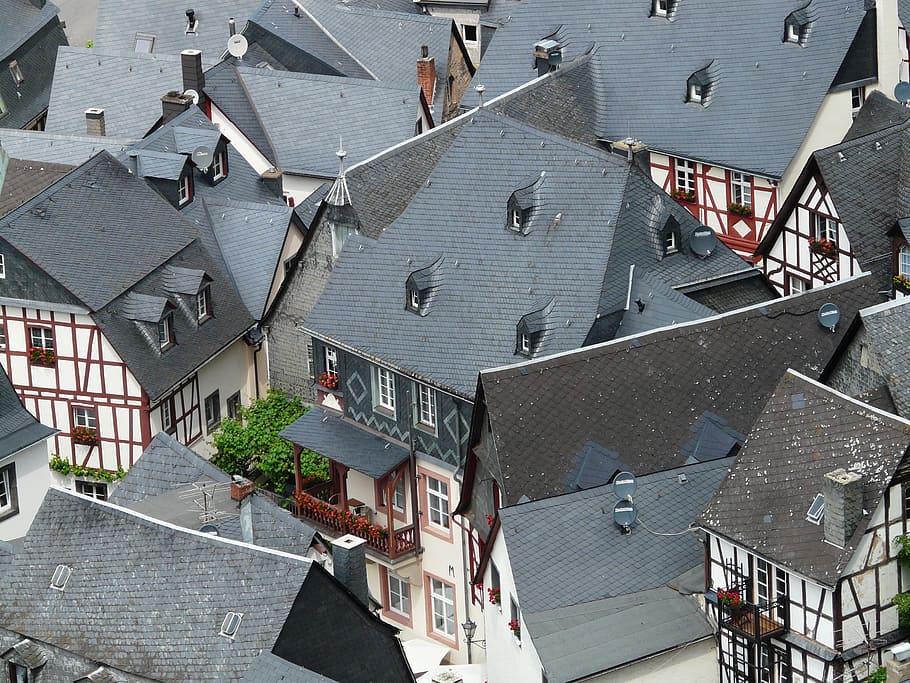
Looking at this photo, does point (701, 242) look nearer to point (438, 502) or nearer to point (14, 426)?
Answer: point (438, 502)

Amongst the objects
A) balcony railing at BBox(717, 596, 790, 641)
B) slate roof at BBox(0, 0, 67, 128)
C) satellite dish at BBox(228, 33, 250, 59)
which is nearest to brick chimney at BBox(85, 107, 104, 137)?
satellite dish at BBox(228, 33, 250, 59)

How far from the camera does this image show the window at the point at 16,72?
108000 mm

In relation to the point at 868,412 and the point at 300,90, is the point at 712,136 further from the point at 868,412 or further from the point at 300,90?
the point at 868,412

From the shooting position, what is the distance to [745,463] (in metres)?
62.9

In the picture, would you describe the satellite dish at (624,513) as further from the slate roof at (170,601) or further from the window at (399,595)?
the window at (399,595)

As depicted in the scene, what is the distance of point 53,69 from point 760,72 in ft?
121

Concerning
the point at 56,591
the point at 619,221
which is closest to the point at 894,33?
the point at 619,221

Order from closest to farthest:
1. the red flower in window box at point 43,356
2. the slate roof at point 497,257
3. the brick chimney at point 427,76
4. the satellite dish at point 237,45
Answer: the slate roof at point 497,257
the red flower in window box at point 43,356
the brick chimney at point 427,76
the satellite dish at point 237,45

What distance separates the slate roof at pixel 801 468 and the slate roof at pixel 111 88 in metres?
40.3

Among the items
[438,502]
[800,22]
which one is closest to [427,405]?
[438,502]

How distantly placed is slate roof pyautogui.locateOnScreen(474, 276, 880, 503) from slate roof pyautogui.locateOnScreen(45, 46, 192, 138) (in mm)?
32757

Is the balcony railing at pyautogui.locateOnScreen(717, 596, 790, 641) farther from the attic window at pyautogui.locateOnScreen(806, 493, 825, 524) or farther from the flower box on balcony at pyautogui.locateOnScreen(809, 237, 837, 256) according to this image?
the flower box on balcony at pyautogui.locateOnScreen(809, 237, 837, 256)

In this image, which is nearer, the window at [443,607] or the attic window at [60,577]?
the attic window at [60,577]

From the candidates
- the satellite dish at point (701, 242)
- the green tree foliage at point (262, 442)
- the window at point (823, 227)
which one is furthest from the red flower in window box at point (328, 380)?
the window at point (823, 227)
